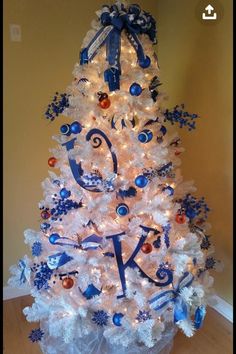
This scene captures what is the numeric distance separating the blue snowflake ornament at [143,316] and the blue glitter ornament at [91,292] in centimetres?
20

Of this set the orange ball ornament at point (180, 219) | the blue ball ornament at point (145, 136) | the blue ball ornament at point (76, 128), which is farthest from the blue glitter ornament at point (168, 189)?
the blue ball ornament at point (76, 128)

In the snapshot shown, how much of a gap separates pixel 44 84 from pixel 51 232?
0.97 m

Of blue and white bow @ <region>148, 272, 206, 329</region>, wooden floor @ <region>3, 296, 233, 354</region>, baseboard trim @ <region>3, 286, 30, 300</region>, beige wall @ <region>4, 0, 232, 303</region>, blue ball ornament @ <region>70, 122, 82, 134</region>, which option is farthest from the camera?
baseboard trim @ <region>3, 286, 30, 300</region>

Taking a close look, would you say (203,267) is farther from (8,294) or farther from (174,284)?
(8,294)

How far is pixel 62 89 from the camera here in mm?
2023

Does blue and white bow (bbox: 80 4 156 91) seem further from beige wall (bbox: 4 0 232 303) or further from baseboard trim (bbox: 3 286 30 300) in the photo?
baseboard trim (bbox: 3 286 30 300)

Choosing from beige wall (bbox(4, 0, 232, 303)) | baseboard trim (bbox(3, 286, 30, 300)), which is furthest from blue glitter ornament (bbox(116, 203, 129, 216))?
baseboard trim (bbox(3, 286, 30, 300))

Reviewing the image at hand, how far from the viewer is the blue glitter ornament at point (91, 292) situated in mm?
1371

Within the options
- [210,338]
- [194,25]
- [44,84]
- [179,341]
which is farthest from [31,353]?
[194,25]

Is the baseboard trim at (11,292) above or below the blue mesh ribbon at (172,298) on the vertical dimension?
below

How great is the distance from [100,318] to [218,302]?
866 mm

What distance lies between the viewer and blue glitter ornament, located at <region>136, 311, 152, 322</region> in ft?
4.47

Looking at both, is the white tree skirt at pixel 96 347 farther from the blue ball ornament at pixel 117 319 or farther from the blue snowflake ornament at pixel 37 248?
the blue snowflake ornament at pixel 37 248

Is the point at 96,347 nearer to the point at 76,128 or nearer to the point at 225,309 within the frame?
the point at 225,309
